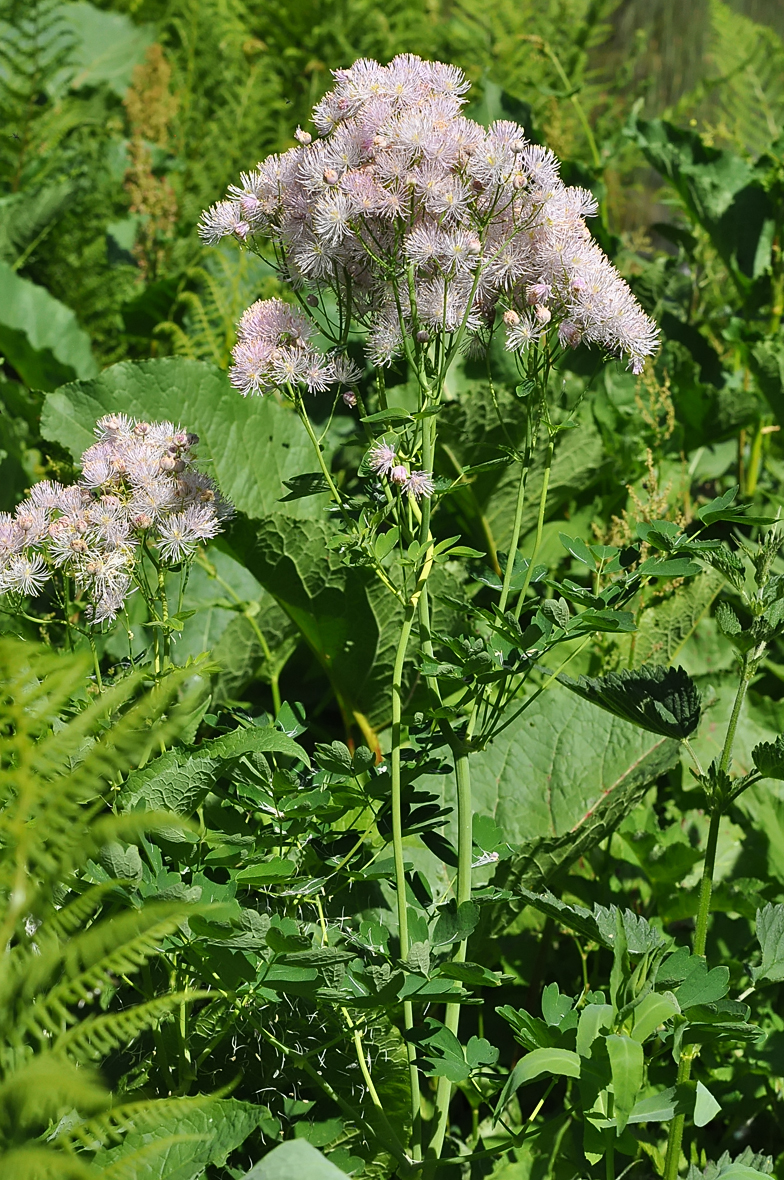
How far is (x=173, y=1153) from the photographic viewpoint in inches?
36.6

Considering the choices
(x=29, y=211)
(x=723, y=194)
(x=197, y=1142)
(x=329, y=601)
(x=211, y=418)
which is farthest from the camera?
(x=29, y=211)

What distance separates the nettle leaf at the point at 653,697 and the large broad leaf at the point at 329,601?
0.48 m

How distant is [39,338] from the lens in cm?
242

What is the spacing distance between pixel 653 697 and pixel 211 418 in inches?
41.9

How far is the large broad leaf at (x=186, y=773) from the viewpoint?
3.24 feet

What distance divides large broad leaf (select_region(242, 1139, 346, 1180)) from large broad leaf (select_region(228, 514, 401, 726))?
2.63 feet

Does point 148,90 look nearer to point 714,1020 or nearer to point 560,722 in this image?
point 560,722

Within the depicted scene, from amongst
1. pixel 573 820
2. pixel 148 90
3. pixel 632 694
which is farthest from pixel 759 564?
pixel 148 90

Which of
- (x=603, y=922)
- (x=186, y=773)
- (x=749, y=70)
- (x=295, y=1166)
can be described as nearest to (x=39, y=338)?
(x=186, y=773)

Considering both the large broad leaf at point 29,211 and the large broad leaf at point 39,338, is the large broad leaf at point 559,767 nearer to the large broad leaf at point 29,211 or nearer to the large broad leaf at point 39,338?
the large broad leaf at point 39,338

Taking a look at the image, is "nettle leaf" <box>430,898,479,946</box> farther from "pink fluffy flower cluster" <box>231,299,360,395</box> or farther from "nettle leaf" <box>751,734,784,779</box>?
"pink fluffy flower cluster" <box>231,299,360,395</box>

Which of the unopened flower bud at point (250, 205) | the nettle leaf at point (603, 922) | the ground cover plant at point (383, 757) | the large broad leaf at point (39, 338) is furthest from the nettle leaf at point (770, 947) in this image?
the large broad leaf at point (39, 338)

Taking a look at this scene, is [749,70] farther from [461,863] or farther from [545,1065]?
[545,1065]

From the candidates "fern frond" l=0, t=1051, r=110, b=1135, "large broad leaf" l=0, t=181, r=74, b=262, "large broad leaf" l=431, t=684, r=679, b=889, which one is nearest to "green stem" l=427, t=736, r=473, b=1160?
"large broad leaf" l=431, t=684, r=679, b=889
